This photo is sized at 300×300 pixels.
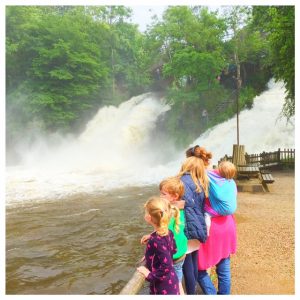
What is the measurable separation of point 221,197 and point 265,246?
2919 mm

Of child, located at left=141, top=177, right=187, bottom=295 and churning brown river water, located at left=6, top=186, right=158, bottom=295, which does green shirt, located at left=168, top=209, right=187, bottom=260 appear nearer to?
child, located at left=141, top=177, right=187, bottom=295

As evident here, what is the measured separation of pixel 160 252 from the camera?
2.60 meters

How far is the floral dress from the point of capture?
2.61 m

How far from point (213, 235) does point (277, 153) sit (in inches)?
516

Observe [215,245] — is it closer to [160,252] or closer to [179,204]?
[179,204]

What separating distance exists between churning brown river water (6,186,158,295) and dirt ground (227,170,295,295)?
1805 millimetres

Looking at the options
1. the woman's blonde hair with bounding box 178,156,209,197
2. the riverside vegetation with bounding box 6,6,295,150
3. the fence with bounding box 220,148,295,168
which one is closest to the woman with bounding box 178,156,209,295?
the woman's blonde hair with bounding box 178,156,209,197

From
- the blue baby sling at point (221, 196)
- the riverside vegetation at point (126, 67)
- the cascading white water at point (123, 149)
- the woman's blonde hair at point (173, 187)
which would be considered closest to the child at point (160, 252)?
the woman's blonde hair at point (173, 187)

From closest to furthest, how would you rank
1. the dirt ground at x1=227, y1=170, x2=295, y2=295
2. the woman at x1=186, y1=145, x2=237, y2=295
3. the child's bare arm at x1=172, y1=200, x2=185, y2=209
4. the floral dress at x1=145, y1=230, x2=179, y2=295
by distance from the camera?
the floral dress at x1=145, y1=230, x2=179, y2=295
the child's bare arm at x1=172, y1=200, x2=185, y2=209
the woman at x1=186, y1=145, x2=237, y2=295
the dirt ground at x1=227, y1=170, x2=295, y2=295

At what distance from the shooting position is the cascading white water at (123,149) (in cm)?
1449

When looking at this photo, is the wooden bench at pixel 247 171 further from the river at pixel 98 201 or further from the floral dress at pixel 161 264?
the floral dress at pixel 161 264

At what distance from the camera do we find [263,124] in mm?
18891

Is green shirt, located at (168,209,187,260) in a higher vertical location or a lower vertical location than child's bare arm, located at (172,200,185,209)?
lower
